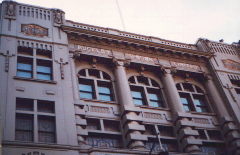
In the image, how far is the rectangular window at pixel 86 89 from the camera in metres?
25.1

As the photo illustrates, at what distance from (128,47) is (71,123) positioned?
34.4 ft

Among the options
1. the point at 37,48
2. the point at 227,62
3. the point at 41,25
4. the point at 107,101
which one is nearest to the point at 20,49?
the point at 37,48

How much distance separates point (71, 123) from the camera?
2078 cm

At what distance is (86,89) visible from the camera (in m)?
25.6

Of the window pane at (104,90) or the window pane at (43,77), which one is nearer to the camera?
the window pane at (43,77)

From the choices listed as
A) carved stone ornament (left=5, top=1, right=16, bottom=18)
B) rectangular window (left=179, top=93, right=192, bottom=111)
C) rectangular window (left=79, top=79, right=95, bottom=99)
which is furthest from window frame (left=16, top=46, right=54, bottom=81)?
rectangular window (left=179, top=93, right=192, bottom=111)

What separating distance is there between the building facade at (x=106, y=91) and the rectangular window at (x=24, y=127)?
6cm

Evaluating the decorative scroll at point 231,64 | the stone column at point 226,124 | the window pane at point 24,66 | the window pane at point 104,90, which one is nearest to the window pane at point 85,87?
the window pane at point 104,90

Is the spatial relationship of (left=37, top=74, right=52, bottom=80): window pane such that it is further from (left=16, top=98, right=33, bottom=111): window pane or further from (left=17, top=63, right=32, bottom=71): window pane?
(left=16, top=98, right=33, bottom=111): window pane

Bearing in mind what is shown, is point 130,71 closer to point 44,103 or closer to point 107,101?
point 107,101

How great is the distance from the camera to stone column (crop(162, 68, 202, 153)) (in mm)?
23531

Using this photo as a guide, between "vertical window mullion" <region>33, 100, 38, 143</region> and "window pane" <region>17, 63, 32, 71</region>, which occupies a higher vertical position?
"window pane" <region>17, 63, 32, 71</region>

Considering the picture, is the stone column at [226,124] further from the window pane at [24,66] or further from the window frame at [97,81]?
the window pane at [24,66]

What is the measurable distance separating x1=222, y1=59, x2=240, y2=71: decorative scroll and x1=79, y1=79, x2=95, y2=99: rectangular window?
13.1 metres
